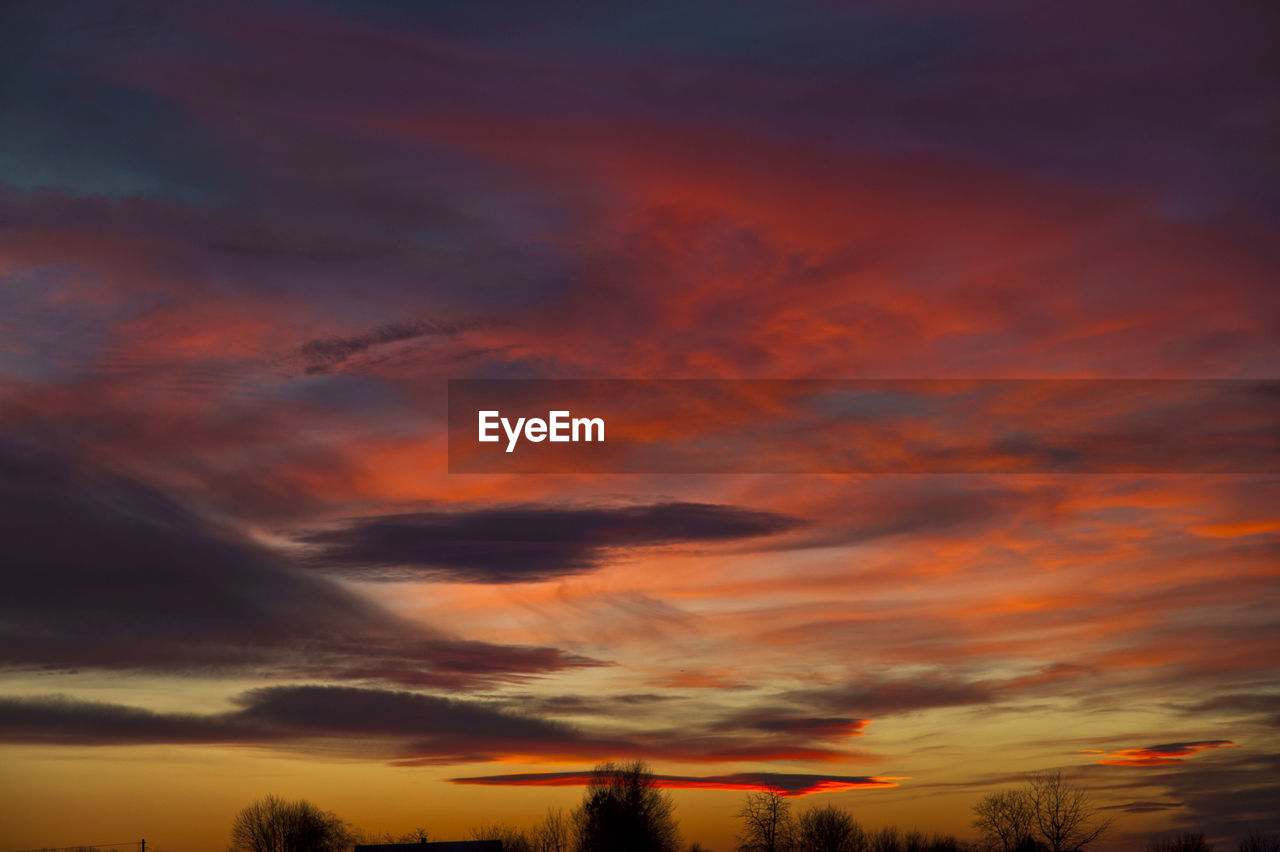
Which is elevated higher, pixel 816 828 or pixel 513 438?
pixel 513 438

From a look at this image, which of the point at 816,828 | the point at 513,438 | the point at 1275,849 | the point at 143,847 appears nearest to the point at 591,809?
the point at 816,828

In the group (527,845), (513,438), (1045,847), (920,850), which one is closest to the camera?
(513,438)

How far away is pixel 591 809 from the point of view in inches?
5989

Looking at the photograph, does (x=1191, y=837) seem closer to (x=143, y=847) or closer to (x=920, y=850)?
(x=920, y=850)

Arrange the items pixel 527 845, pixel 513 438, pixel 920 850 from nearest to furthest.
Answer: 1. pixel 513 438
2. pixel 527 845
3. pixel 920 850

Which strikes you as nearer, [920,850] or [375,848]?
[375,848]

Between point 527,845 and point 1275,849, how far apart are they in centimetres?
9201

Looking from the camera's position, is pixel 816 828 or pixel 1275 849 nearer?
pixel 1275 849

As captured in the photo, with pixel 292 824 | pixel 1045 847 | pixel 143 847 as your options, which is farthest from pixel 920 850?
pixel 143 847

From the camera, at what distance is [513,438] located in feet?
181

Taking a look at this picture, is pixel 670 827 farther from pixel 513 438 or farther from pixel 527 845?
pixel 513 438

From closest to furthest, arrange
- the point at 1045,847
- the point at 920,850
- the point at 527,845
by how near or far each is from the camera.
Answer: the point at 1045,847
the point at 527,845
the point at 920,850

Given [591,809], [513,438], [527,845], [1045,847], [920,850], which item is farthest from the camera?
[920,850]

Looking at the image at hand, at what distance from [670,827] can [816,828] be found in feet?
85.9
